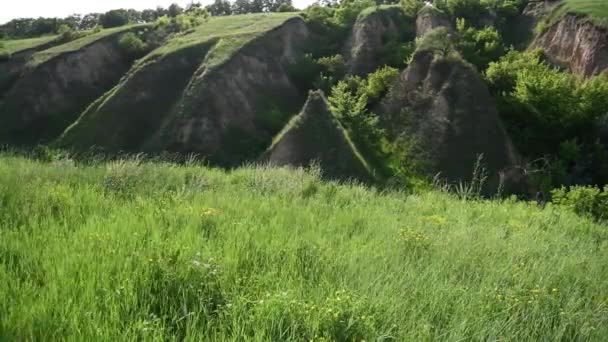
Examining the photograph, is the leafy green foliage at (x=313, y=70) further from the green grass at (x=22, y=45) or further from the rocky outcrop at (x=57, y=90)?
the green grass at (x=22, y=45)

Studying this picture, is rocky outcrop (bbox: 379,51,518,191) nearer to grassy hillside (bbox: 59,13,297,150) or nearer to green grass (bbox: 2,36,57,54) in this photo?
grassy hillside (bbox: 59,13,297,150)

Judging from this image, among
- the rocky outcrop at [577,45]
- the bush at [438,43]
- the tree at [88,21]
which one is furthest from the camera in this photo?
the tree at [88,21]

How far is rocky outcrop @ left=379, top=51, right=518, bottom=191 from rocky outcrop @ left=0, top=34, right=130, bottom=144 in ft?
97.7

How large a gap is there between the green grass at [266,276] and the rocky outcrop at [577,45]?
34.2 meters

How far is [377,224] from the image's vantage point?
687cm

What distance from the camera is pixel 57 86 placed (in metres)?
44.4

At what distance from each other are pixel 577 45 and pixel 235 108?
92.0 feet

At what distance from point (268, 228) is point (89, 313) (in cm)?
271

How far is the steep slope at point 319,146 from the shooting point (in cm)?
2745

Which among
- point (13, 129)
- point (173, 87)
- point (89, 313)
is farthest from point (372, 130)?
point (13, 129)

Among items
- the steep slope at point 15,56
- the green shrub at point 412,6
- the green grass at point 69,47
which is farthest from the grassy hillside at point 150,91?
the green shrub at point 412,6

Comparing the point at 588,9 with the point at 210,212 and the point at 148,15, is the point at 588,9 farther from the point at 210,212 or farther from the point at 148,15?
the point at 148,15

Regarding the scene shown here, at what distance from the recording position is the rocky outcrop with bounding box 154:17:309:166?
34.2 metres

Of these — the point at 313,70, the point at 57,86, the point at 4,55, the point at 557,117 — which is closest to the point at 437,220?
the point at 557,117
